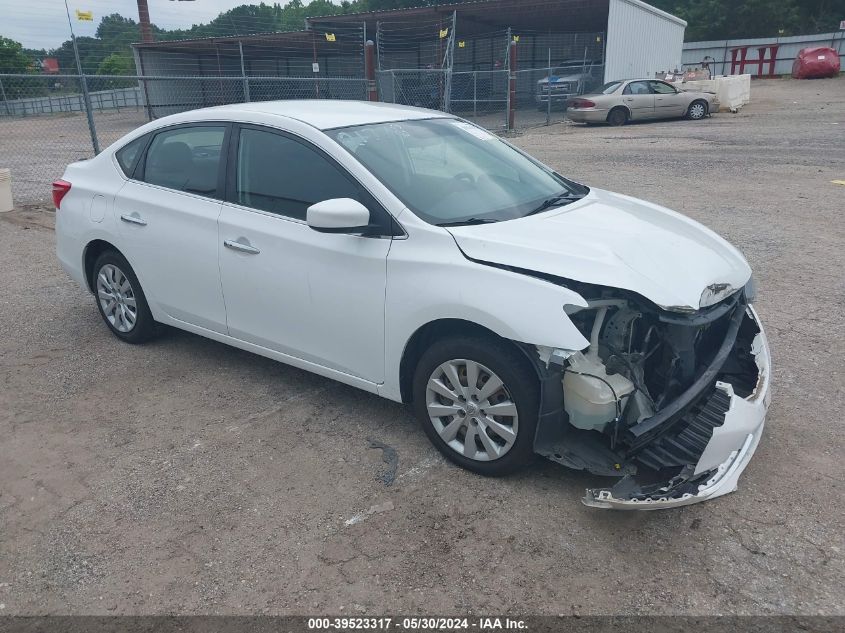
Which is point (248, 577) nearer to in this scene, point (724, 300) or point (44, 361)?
point (724, 300)

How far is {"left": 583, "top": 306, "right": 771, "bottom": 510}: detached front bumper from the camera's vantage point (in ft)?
9.05

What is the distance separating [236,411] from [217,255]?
954 mm

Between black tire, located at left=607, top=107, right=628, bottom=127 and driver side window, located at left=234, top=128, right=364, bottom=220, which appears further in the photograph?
black tire, located at left=607, top=107, right=628, bottom=127

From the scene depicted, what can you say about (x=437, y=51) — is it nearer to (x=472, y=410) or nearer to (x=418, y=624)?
(x=472, y=410)

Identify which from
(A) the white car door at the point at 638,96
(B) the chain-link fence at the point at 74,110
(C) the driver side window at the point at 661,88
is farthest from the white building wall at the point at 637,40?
Result: (B) the chain-link fence at the point at 74,110

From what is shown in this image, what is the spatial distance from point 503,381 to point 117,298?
328 centimetres

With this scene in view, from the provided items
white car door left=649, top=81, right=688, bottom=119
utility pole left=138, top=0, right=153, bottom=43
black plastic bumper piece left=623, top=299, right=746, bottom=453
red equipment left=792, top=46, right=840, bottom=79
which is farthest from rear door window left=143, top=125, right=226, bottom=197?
red equipment left=792, top=46, right=840, bottom=79

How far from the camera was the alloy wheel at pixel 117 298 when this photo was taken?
4961 mm

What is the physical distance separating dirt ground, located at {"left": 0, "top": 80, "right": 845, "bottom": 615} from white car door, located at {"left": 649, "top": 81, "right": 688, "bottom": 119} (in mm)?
17472

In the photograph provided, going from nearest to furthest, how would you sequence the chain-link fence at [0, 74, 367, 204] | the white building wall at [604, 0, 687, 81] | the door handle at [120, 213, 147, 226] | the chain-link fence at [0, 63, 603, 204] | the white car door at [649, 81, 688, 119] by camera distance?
the door handle at [120, 213, 147, 226]
the chain-link fence at [0, 74, 367, 204]
the chain-link fence at [0, 63, 603, 204]
the white car door at [649, 81, 688, 119]
the white building wall at [604, 0, 687, 81]

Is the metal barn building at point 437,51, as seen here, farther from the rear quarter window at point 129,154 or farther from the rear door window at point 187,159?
the rear door window at point 187,159

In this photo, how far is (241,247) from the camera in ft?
13.2

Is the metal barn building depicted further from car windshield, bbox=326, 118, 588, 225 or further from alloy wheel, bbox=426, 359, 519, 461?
alloy wheel, bbox=426, 359, 519, 461

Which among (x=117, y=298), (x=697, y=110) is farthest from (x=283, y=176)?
(x=697, y=110)
